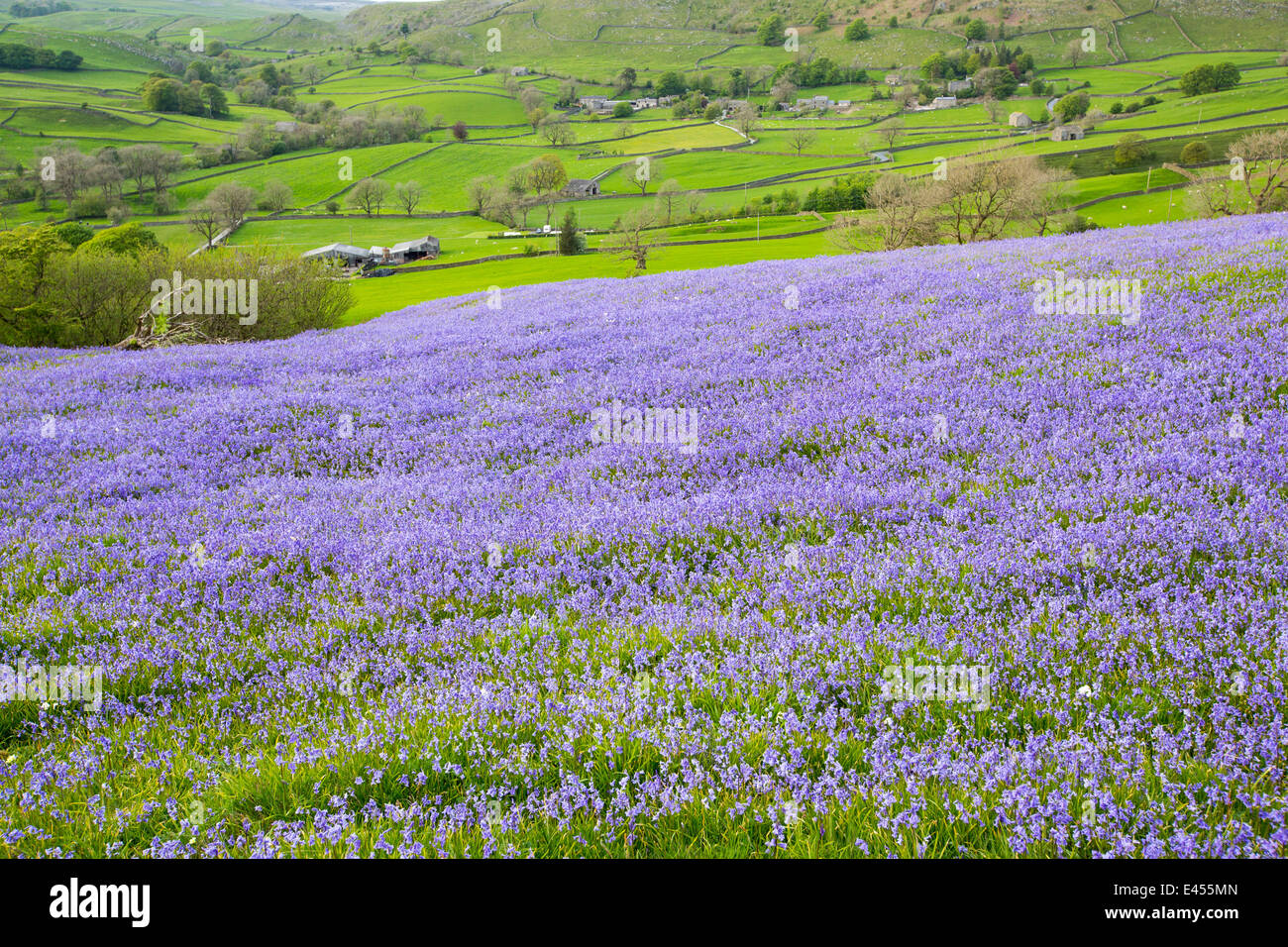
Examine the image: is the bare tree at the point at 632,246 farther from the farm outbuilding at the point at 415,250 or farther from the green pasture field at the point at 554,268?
the farm outbuilding at the point at 415,250

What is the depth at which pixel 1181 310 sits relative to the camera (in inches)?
407

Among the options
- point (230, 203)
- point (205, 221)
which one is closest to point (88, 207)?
point (230, 203)

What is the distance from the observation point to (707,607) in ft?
17.6

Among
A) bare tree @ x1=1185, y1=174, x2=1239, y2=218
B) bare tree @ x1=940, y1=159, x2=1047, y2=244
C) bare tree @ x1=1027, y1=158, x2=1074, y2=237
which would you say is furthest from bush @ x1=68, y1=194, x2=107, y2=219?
bare tree @ x1=1185, y1=174, x2=1239, y2=218

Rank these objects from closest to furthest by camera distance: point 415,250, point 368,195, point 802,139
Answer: point 415,250, point 368,195, point 802,139

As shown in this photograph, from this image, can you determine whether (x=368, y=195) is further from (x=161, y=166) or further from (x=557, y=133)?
(x=557, y=133)

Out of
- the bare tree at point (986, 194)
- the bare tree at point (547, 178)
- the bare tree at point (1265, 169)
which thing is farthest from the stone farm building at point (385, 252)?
the bare tree at point (1265, 169)

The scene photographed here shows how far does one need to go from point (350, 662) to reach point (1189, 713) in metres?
5.22

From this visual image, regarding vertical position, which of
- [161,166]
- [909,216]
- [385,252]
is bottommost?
[909,216]

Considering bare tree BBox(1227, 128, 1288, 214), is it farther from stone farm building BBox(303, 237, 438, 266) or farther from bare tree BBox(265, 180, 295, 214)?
bare tree BBox(265, 180, 295, 214)

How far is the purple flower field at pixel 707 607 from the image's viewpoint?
327 cm

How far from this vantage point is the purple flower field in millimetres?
3270
